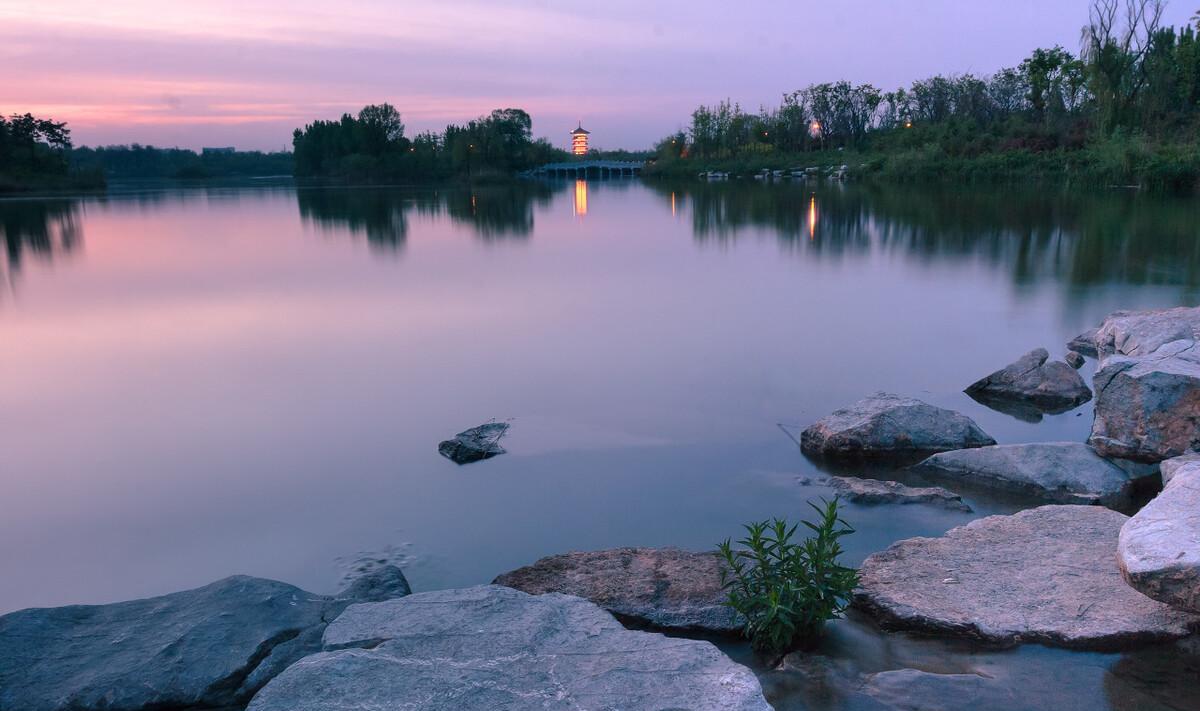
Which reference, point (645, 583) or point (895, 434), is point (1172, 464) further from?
point (645, 583)

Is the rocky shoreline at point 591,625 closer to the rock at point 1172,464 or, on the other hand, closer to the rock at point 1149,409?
the rock at point 1172,464

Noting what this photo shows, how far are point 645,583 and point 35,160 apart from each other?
71056 mm

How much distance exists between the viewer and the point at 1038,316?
1085cm

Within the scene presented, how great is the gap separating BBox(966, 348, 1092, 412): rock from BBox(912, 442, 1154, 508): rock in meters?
1.66

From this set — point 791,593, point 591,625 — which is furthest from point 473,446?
point 791,593

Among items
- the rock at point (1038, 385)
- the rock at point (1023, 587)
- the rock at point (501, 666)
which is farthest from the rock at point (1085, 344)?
the rock at point (501, 666)

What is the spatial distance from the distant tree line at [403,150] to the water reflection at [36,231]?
1309 inches

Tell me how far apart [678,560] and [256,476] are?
10.7 ft

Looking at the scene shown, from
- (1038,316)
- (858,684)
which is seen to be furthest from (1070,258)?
(858,684)

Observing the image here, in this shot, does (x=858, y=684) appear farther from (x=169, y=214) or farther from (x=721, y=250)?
(x=169, y=214)

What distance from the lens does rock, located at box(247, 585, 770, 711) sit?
2.72 meters

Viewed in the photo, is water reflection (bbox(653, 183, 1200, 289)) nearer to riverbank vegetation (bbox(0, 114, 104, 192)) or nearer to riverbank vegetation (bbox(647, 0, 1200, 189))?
riverbank vegetation (bbox(647, 0, 1200, 189))

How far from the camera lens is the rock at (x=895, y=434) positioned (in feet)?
19.6

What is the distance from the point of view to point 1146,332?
7477 mm
